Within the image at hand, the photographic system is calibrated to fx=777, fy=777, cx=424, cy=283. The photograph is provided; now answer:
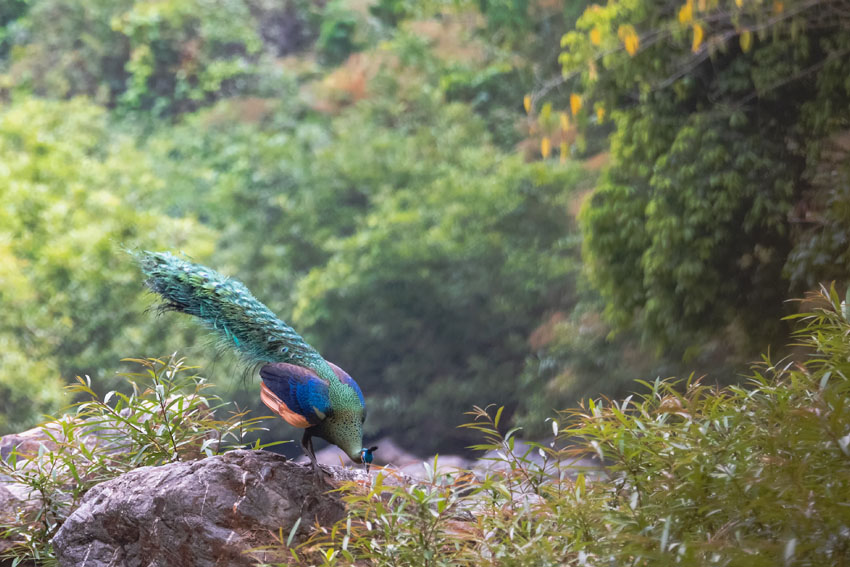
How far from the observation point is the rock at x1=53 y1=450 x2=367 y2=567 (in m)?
1.38

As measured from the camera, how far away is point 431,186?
12.1 feet

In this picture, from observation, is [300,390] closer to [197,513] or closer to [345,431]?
[345,431]

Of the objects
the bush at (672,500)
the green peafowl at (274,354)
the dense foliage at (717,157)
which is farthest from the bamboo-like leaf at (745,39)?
the green peafowl at (274,354)

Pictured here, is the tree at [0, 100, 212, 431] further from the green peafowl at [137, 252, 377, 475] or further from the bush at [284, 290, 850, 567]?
the bush at [284, 290, 850, 567]

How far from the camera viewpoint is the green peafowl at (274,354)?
154 centimetres

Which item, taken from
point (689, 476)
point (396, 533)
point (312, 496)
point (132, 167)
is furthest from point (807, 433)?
point (132, 167)

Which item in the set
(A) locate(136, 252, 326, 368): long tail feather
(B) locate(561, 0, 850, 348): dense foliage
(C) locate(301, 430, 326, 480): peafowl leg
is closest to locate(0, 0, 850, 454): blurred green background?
(B) locate(561, 0, 850, 348): dense foliage

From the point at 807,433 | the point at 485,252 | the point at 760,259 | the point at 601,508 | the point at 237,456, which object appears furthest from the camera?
the point at 485,252

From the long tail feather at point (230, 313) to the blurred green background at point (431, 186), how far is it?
147cm

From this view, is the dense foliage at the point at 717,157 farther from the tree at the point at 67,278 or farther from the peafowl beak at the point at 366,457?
the tree at the point at 67,278

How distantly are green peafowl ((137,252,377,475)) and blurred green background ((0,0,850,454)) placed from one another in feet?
4.84

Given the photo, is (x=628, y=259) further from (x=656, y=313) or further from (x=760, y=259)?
(x=760, y=259)

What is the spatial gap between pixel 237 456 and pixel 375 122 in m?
2.70

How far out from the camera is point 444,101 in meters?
3.84
